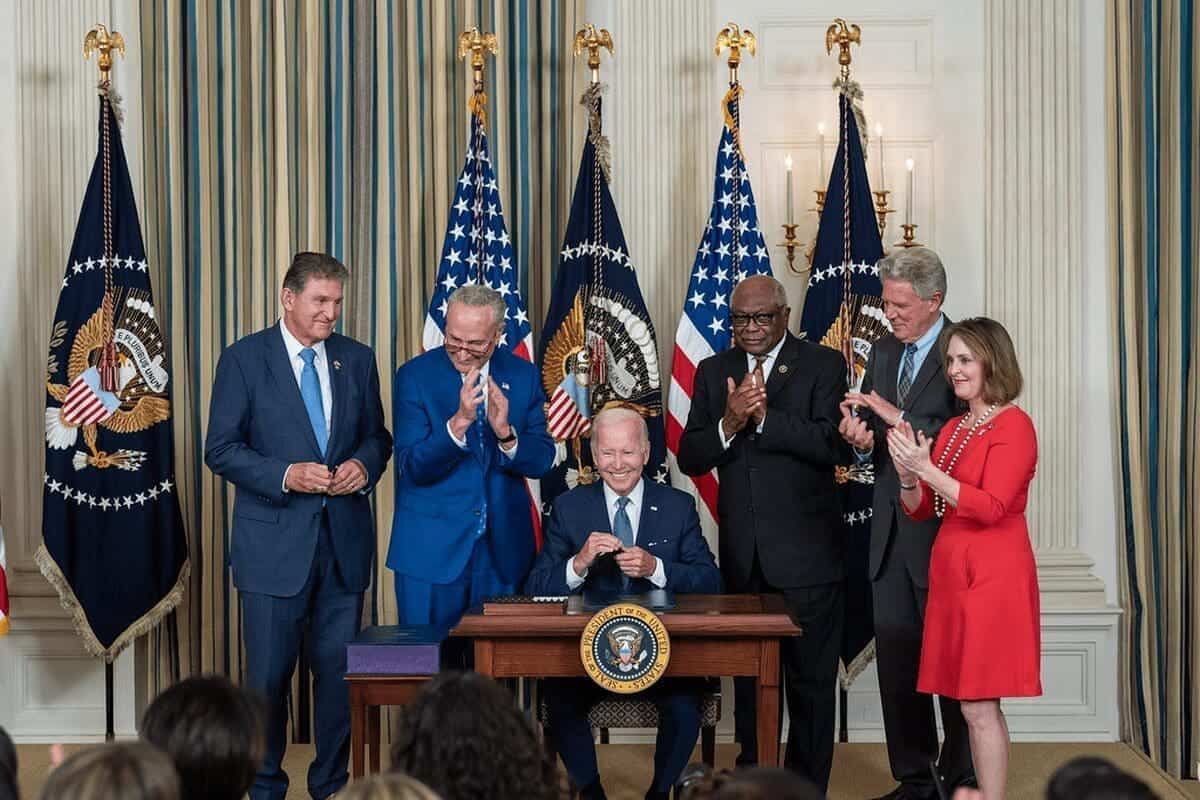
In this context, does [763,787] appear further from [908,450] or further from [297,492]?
[297,492]

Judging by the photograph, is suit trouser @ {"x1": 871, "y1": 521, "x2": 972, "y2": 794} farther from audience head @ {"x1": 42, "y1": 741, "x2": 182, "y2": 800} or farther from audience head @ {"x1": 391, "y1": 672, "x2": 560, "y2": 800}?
audience head @ {"x1": 42, "y1": 741, "x2": 182, "y2": 800}

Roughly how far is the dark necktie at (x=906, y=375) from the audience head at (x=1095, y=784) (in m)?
2.74

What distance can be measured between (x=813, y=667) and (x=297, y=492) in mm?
1851

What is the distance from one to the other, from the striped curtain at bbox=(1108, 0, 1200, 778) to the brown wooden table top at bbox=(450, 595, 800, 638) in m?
2.17

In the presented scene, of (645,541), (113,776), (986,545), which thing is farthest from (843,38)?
(113,776)

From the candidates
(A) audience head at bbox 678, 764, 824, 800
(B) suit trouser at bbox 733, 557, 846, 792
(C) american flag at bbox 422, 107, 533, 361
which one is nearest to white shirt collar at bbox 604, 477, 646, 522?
(B) suit trouser at bbox 733, 557, 846, 792

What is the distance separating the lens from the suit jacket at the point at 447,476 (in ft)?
15.9

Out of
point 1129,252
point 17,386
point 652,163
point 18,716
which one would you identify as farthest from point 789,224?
point 18,716

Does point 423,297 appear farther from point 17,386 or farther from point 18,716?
point 18,716

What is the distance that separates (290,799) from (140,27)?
3.30 meters

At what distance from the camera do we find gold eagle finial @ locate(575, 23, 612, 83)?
227 inches

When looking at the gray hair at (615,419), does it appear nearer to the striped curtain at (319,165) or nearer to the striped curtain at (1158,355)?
the striped curtain at (319,165)

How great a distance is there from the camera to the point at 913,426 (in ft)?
15.4

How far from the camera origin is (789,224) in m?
6.26
